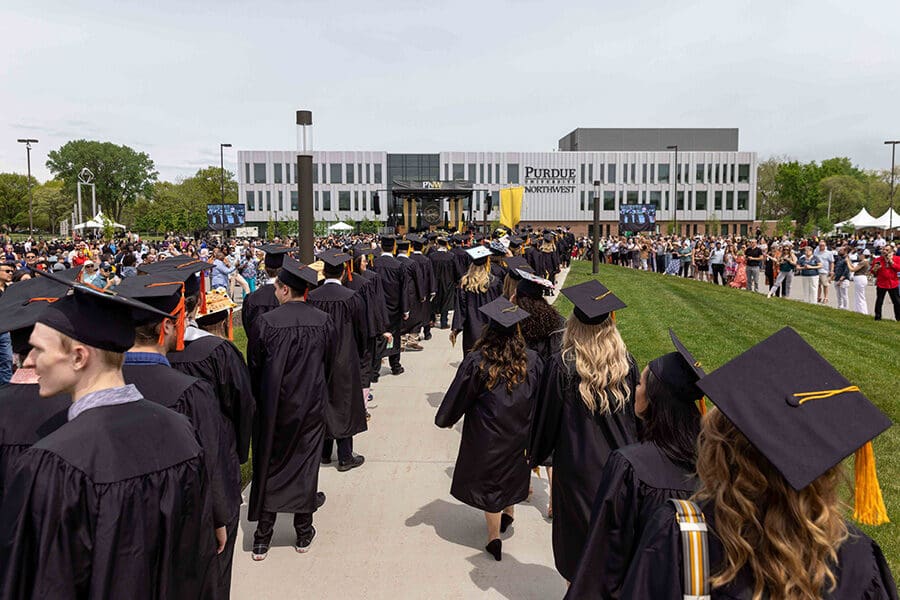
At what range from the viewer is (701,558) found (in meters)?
1.64

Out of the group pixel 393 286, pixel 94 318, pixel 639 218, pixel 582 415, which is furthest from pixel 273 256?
pixel 639 218

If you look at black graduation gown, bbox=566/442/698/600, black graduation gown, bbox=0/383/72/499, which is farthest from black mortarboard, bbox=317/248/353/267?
black graduation gown, bbox=566/442/698/600

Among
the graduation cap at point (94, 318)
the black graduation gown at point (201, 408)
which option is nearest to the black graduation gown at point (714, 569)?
the graduation cap at point (94, 318)

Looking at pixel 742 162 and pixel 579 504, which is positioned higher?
pixel 742 162

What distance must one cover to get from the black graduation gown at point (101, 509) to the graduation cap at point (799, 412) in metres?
1.72

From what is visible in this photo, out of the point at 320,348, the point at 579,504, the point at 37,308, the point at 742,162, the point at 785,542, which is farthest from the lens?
the point at 742,162

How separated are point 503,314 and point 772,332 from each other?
11400 mm

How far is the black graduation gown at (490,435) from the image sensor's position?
4539 millimetres

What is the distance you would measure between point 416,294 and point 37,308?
337 inches

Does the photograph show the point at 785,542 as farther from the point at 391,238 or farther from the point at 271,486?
the point at 391,238

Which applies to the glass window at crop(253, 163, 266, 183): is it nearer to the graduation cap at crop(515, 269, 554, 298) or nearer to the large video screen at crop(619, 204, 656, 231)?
the large video screen at crop(619, 204, 656, 231)

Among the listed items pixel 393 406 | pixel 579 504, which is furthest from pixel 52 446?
pixel 393 406

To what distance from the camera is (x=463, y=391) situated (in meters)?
4.58

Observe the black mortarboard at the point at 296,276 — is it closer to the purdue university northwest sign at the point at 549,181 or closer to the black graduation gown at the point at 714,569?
the black graduation gown at the point at 714,569
